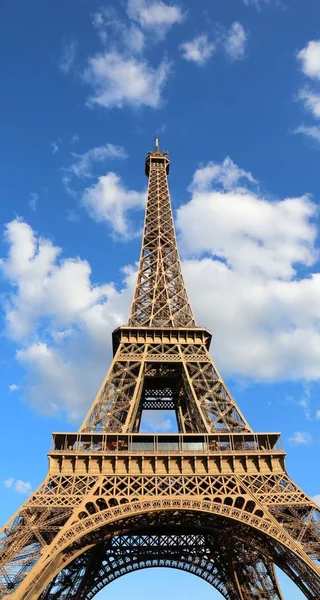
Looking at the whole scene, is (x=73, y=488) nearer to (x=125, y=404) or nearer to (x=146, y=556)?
(x=125, y=404)

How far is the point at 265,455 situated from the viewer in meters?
24.8

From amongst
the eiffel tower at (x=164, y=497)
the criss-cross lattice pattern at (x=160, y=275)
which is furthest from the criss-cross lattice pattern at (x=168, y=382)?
the criss-cross lattice pattern at (x=160, y=275)

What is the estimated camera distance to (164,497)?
22.8m

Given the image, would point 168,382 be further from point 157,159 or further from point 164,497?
point 157,159

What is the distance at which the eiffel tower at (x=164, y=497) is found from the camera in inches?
844

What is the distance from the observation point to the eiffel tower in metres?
21.4

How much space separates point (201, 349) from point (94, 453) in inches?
424

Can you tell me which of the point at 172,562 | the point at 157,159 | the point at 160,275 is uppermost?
the point at 157,159

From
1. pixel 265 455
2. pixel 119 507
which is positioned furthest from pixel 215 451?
pixel 119 507

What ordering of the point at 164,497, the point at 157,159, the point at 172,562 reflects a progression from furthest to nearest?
the point at 157,159, the point at 172,562, the point at 164,497

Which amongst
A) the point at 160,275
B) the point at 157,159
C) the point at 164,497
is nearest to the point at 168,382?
the point at 160,275

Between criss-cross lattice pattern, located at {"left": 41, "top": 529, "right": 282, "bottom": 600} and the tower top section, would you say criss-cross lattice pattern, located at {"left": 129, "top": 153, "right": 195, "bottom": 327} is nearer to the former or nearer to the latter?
the tower top section

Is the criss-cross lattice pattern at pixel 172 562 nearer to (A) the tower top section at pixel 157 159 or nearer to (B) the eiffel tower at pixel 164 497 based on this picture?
(B) the eiffel tower at pixel 164 497

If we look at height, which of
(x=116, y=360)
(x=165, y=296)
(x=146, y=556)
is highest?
(x=165, y=296)
